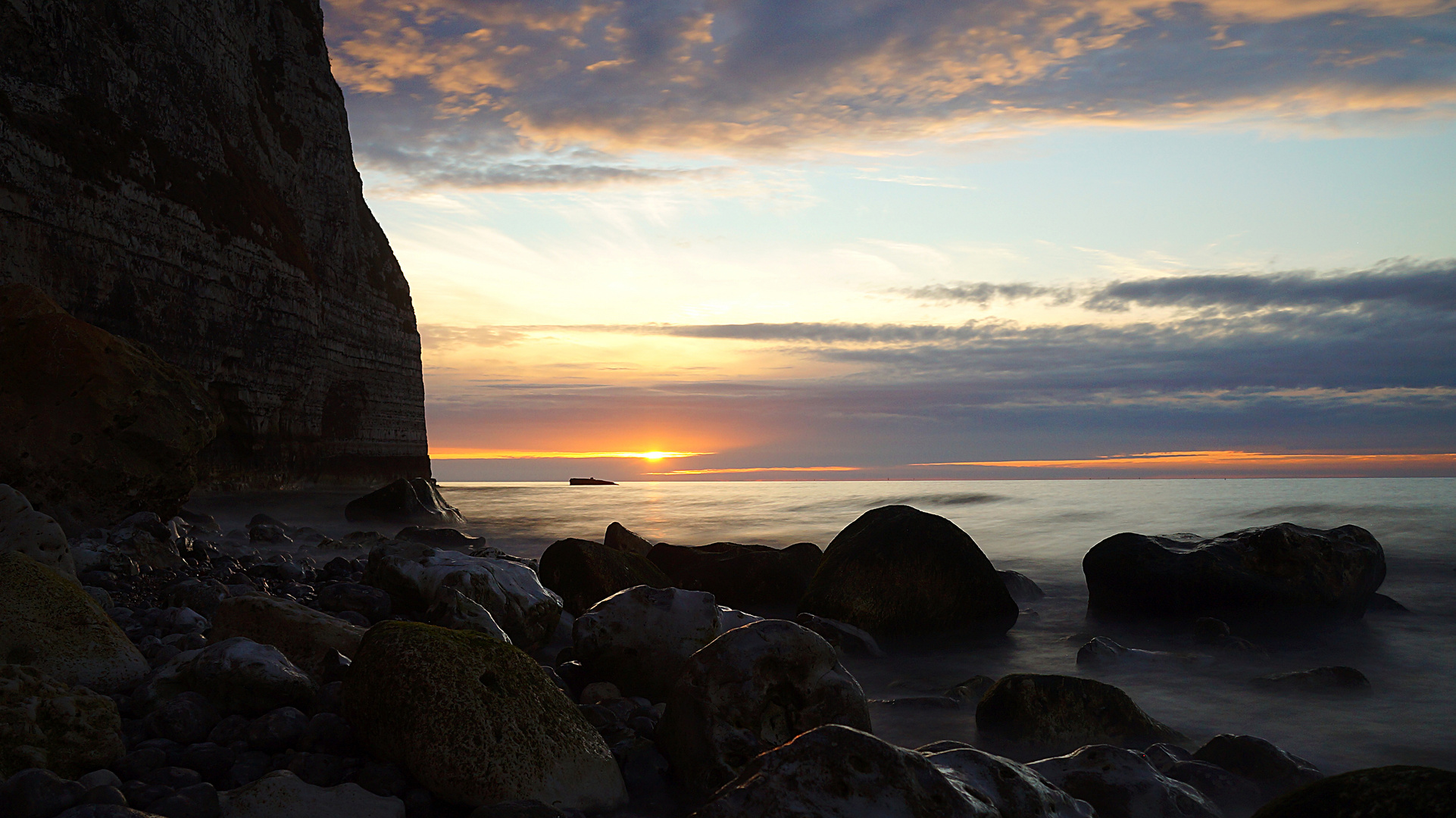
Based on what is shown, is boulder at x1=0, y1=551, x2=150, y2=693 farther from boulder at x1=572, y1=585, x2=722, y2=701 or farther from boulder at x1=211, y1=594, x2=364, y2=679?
boulder at x1=572, y1=585, x2=722, y2=701

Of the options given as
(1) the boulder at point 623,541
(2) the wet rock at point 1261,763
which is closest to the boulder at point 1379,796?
(2) the wet rock at point 1261,763

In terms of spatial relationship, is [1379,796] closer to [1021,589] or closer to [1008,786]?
[1008,786]

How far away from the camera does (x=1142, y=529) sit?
18.7m

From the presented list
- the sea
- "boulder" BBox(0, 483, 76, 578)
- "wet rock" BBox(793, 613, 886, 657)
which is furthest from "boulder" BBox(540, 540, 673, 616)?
"boulder" BBox(0, 483, 76, 578)

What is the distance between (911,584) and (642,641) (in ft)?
11.8

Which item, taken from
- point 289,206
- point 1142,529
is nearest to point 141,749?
point 1142,529

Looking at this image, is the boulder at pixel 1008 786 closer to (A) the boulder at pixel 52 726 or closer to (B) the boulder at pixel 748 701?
(B) the boulder at pixel 748 701

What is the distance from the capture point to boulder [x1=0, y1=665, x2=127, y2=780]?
2828 millimetres

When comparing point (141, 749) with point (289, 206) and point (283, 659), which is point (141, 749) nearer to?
point (283, 659)

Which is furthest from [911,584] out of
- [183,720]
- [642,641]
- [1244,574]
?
[183,720]

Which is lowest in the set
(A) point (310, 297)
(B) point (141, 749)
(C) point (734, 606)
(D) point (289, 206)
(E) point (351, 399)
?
(C) point (734, 606)

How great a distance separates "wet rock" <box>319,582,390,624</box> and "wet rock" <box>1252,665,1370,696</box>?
6.60 meters

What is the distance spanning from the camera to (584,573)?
24.9 feet

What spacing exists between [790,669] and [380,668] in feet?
5.89
